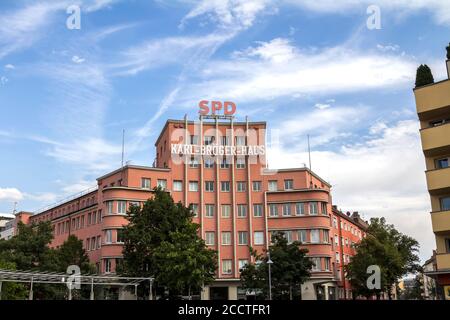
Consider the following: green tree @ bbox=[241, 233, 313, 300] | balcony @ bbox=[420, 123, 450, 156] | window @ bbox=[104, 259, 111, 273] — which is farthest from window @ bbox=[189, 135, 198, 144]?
balcony @ bbox=[420, 123, 450, 156]

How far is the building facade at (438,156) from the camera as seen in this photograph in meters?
41.2

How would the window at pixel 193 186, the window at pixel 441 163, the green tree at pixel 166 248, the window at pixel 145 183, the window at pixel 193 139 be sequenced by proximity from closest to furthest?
1. the window at pixel 441 163
2. the green tree at pixel 166 248
3. the window at pixel 145 183
4. the window at pixel 193 186
5. the window at pixel 193 139

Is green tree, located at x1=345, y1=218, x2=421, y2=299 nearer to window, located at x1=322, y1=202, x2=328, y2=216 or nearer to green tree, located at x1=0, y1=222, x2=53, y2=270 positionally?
window, located at x1=322, y1=202, x2=328, y2=216

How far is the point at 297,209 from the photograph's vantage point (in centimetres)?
7294

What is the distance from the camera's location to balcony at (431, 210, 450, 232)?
135 feet

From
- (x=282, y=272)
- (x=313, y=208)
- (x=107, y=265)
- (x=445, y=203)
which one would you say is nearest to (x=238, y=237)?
(x=313, y=208)

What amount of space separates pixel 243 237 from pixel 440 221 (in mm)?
35005

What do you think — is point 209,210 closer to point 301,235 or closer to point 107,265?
point 301,235

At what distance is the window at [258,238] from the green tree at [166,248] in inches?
841

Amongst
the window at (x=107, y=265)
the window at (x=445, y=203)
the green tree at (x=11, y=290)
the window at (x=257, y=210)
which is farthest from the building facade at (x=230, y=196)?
the window at (x=445, y=203)

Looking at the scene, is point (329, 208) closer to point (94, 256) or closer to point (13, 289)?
point (94, 256)

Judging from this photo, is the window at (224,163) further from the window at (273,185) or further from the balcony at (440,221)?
the balcony at (440,221)

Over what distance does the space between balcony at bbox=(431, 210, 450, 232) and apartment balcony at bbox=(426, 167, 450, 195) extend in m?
1.99
